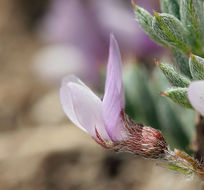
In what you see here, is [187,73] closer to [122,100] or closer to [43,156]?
[122,100]

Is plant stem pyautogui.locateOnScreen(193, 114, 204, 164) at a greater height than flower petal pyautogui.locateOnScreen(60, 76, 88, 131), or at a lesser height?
lesser

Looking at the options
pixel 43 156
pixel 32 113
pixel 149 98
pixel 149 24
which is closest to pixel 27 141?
pixel 43 156

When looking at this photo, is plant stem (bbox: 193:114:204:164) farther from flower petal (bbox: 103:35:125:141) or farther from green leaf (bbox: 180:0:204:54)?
flower petal (bbox: 103:35:125:141)

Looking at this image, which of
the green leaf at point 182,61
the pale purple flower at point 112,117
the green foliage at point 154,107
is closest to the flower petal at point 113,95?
the pale purple flower at point 112,117

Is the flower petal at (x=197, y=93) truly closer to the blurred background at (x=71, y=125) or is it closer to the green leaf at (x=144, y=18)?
the green leaf at (x=144, y=18)

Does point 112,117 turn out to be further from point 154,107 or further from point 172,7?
point 154,107

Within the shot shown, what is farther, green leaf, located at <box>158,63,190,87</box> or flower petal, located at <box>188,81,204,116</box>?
green leaf, located at <box>158,63,190,87</box>

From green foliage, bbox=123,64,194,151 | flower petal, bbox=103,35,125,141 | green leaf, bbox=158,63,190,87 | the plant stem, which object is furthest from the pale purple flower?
green foliage, bbox=123,64,194,151
